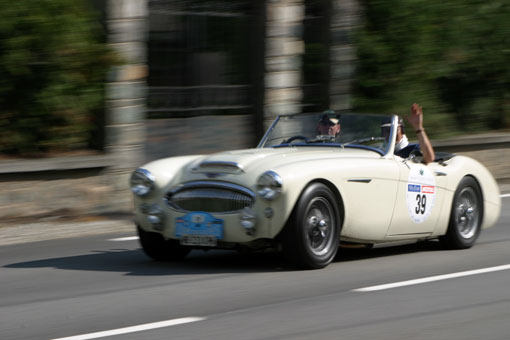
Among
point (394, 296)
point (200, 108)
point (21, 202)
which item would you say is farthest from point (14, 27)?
point (394, 296)

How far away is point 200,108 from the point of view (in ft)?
46.9

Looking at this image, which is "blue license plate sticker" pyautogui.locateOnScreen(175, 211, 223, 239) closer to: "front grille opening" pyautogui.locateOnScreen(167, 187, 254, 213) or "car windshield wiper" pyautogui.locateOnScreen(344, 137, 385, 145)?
"front grille opening" pyautogui.locateOnScreen(167, 187, 254, 213)

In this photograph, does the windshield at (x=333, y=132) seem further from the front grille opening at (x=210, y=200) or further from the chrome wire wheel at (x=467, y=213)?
the front grille opening at (x=210, y=200)

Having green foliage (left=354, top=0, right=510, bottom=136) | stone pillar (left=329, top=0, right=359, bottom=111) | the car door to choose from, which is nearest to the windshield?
the car door

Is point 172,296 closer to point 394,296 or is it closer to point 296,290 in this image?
point 296,290

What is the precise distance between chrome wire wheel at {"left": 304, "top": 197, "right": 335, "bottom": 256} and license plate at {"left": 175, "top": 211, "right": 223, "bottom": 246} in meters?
0.69

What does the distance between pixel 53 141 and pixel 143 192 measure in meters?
4.68

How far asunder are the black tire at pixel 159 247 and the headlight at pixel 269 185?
1.08 m

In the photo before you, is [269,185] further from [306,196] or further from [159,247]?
[159,247]

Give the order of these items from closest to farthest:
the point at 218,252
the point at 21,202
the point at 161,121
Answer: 1. the point at 218,252
2. the point at 21,202
3. the point at 161,121

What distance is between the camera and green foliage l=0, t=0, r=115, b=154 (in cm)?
1141

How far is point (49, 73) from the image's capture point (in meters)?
11.7

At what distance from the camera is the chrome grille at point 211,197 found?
702 centimetres

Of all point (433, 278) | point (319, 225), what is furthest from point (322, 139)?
point (433, 278)
